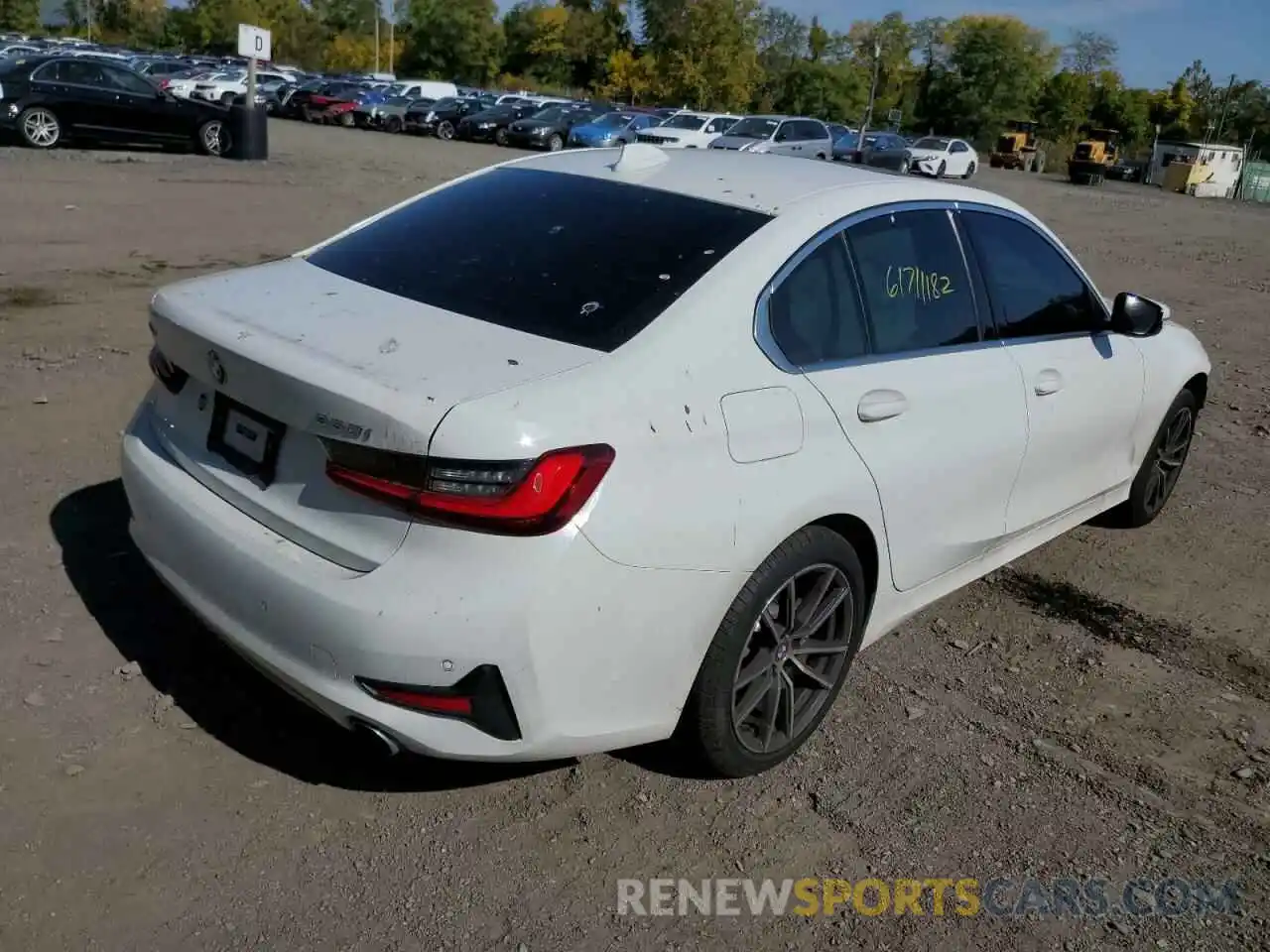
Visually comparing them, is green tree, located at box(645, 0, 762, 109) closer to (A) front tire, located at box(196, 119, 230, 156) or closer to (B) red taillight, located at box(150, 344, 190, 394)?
(A) front tire, located at box(196, 119, 230, 156)

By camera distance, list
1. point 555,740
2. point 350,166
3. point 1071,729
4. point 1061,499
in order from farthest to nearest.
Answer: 1. point 350,166
2. point 1061,499
3. point 1071,729
4. point 555,740

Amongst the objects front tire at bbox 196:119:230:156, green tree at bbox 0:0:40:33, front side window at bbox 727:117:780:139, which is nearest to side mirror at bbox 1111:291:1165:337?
front tire at bbox 196:119:230:156

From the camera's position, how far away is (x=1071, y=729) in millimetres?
3592

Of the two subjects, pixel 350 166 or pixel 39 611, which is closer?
pixel 39 611

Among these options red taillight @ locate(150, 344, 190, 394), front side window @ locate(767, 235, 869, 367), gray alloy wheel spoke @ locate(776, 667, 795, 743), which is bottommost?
gray alloy wheel spoke @ locate(776, 667, 795, 743)

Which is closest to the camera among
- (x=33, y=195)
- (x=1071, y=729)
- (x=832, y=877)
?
(x=832, y=877)

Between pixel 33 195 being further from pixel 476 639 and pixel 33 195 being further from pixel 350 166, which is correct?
pixel 476 639

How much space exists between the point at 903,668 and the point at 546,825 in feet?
4.95

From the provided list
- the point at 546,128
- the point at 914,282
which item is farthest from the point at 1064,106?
the point at 914,282

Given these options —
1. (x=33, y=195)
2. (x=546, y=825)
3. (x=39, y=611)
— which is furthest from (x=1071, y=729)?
(x=33, y=195)

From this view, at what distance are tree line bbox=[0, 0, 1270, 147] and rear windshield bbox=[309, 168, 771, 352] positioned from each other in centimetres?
8679

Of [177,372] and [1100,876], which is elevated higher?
[177,372]

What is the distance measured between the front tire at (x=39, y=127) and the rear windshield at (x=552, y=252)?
18.2 metres

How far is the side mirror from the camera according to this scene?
4340 mm
